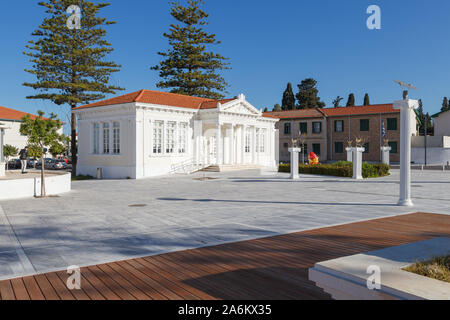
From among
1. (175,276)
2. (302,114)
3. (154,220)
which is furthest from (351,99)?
(175,276)

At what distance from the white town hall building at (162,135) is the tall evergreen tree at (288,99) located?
42.2m

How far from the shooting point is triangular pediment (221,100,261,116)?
104ft

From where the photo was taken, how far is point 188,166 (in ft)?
101

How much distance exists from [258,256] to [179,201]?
7.81 metres

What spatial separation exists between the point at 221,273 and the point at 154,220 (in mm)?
4800

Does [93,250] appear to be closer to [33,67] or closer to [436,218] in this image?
[436,218]

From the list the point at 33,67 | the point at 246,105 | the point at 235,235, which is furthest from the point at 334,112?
the point at 235,235

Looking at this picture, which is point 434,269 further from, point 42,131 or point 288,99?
point 288,99

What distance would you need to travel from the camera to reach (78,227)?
909 centimetres

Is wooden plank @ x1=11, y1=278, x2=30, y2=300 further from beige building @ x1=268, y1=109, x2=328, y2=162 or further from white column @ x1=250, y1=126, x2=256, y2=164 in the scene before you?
beige building @ x1=268, y1=109, x2=328, y2=162

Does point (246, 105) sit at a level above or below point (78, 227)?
above

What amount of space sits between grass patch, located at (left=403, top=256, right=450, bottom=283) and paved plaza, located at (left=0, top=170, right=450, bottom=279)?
3.90 metres

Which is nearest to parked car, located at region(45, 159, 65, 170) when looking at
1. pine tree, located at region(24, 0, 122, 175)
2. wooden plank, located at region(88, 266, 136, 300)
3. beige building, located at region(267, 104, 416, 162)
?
pine tree, located at region(24, 0, 122, 175)

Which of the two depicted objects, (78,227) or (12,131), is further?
(12,131)
